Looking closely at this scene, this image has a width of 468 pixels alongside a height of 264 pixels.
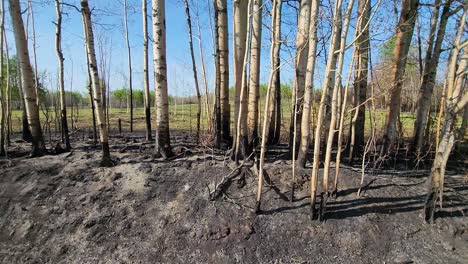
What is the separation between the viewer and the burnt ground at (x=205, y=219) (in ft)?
12.6

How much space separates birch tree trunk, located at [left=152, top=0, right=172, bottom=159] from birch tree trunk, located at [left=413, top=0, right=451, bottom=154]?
19.7 ft

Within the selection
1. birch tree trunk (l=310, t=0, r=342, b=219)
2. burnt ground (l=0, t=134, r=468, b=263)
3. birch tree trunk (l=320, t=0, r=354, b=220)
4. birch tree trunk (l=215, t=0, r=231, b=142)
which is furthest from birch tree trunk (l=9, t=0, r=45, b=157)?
birch tree trunk (l=320, t=0, r=354, b=220)

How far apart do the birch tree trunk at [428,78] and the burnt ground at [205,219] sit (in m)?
2.04

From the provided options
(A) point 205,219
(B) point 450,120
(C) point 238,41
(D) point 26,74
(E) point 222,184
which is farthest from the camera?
(D) point 26,74

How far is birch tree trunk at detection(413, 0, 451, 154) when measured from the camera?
6.66 m

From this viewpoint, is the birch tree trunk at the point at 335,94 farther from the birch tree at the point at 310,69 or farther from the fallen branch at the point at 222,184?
the fallen branch at the point at 222,184

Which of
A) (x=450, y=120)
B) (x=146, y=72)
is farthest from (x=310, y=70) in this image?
(x=146, y=72)

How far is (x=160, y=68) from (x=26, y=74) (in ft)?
10.3

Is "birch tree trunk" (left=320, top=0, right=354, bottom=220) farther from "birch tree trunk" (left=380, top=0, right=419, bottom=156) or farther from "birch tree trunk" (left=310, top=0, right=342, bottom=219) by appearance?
"birch tree trunk" (left=380, top=0, right=419, bottom=156)

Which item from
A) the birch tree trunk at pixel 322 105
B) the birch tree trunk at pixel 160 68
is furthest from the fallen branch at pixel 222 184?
the birch tree trunk at pixel 160 68

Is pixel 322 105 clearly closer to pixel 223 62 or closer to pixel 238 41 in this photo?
pixel 238 41

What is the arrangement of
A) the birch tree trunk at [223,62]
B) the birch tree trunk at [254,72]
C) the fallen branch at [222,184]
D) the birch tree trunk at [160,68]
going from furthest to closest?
the birch tree trunk at [223,62], the birch tree trunk at [254,72], the birch tree trunk at [160,68], the fallen branch at [222,184]

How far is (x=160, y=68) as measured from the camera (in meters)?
5.38

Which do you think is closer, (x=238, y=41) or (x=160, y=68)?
(x=160, y=68)
